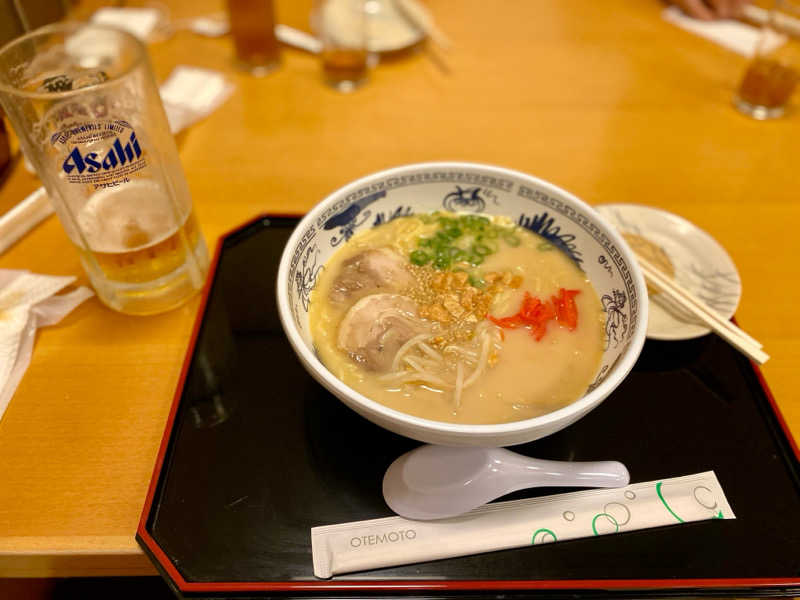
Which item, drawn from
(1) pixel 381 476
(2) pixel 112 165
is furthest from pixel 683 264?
(2) pixel 112 165

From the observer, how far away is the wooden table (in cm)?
100

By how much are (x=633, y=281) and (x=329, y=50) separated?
4.84 ft

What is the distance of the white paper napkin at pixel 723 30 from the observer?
221cm

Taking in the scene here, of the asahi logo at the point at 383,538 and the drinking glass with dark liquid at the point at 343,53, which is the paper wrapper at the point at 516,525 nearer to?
the asahi logo at the point at 383,538

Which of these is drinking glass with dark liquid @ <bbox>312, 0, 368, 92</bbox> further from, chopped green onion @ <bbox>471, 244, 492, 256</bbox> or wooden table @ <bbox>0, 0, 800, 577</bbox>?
chopped green onion @ <bbox>471, 244, 492, 256</bbox>

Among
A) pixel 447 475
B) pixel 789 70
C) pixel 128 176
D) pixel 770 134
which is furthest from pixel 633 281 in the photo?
pixel 789 70

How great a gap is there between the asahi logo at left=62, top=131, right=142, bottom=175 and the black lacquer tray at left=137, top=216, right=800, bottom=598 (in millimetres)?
356

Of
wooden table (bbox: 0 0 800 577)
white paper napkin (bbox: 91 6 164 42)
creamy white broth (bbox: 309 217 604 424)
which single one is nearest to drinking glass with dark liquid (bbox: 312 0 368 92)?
wooden table (bbox: 0 0 800 577)

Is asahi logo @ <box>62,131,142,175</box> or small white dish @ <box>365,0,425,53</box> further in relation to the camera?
small white dish @ <box>365,0,425,53</box>

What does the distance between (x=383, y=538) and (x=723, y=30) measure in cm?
247

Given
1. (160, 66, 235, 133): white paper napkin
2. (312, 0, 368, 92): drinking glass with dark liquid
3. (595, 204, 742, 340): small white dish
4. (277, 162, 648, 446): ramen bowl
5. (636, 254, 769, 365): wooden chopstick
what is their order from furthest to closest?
1. (312, 0, 368, 92): drinking glass with dark liquid
2. (160, 66, 235, 133): white paper napkin
3. (595, 204, 742, 340): small white dish
4. (636, 254, 769, 365): wooden chopstick
5. (277, 162, 648, 446): ramen bowl

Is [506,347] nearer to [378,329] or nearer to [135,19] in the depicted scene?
[378,329]

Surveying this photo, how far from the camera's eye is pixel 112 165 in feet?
3.52

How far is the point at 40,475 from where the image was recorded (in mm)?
1002
